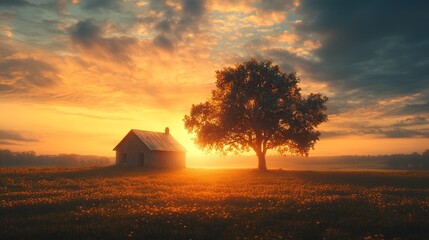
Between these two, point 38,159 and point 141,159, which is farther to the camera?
point 38,159

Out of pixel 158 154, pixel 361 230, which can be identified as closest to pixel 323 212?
pixel 361 230

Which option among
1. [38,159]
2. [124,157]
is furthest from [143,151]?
[38,159]

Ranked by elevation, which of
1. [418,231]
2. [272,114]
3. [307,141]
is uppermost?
[272,114]

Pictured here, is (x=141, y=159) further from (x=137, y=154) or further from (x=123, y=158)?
(x=123, y=158)

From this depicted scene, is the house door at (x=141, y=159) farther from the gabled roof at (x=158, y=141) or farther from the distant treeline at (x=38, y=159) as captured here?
the distant treeline at (x=38, y=159)

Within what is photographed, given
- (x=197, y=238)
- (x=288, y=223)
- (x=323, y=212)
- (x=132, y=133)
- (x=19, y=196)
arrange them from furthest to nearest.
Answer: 1. (x=132, y=133)
2. (x=19, y=196)
3. (x=323, y=212)
4. (x=288, y=223)
5. (x=197, y=238)

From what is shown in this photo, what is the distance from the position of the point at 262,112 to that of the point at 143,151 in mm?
26779

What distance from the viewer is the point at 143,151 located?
68875 millimetres

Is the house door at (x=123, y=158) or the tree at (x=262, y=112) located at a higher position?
the tree at (x=262, y=112)

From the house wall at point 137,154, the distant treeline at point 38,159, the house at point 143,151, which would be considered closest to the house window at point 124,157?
the house at point 143,151

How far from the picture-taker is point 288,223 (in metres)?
14.1

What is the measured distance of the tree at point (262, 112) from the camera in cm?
5297

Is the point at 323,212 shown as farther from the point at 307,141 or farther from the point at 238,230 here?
the point at 307,141

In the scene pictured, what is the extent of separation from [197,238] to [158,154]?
2332 inches
